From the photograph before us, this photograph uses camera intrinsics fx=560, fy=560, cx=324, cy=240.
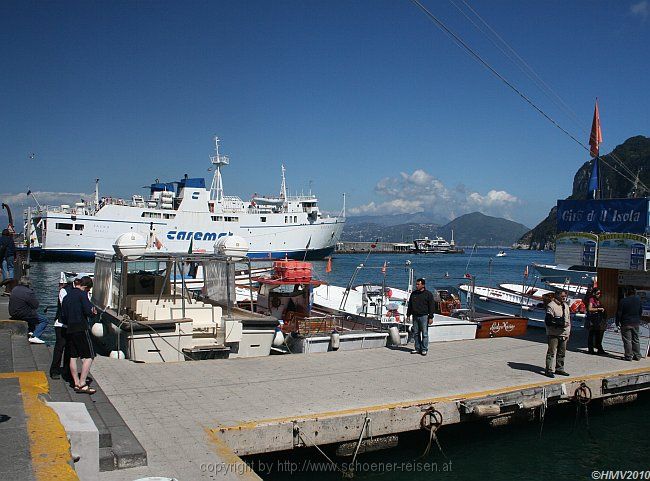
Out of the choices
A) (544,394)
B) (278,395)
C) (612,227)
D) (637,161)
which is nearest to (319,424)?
(278,395)

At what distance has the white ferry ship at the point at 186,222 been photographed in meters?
60.5

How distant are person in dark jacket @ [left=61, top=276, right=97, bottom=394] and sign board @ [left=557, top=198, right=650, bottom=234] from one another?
39.4 feet

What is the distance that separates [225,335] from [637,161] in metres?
195

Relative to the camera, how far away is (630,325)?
38.0ft

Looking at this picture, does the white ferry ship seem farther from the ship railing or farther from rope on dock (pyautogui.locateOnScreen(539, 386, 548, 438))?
rope on dock (pyautogui.locateOnScreen(539, 386, 548, 438))

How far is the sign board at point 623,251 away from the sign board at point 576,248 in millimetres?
217

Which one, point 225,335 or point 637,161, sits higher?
point 637,161

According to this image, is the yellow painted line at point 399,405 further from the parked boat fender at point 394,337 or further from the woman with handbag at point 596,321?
the parked boat fender at point 394,337

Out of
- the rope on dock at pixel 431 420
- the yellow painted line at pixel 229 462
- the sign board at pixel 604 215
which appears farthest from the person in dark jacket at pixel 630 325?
the yellow painted line at pixel 229 462

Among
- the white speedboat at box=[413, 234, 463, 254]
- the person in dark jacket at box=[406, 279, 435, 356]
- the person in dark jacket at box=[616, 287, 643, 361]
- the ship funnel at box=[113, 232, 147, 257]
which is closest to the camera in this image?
the person in dark jacket at box=[406, 279, 435, 356]

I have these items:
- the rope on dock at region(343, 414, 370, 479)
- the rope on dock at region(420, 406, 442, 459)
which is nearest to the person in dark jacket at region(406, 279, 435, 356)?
the rope on dock at region(420, 406, 442, 459)

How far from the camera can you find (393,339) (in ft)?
40.8

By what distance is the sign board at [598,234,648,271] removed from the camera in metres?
12.8

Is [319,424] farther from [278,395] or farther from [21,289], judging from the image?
[21,289]
